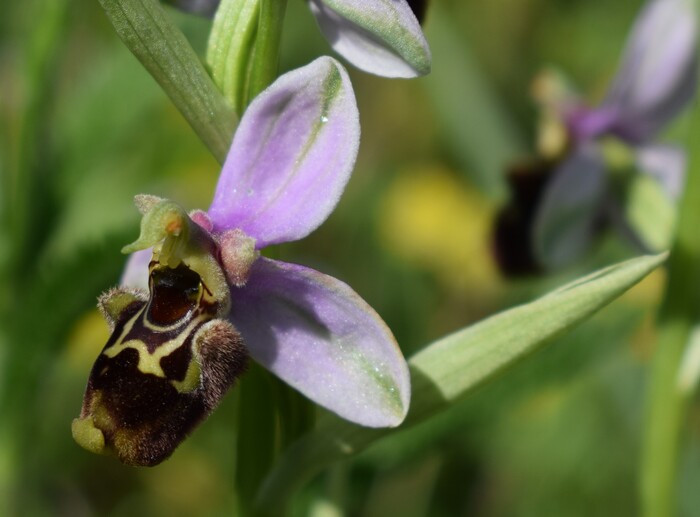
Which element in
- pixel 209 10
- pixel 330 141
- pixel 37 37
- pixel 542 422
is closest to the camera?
pixel 330 141

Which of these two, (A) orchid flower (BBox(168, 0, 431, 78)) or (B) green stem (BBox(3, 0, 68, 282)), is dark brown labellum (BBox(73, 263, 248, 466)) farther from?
(B) green stem (BBox(3, 0, 68, 282))

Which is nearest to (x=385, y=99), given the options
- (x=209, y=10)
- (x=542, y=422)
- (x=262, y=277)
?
(x=542, y=422)

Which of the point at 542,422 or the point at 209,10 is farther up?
the point at 209,10

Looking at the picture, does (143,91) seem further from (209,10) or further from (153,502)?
(153,502)

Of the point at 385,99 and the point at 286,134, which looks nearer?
the point at 286,134

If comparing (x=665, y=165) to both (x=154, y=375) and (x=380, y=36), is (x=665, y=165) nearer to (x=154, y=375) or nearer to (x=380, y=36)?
(x=380, y=36)

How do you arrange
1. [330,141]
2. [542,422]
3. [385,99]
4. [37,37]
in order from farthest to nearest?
[385,99]
[542,422]
[37,37]
[330,141]

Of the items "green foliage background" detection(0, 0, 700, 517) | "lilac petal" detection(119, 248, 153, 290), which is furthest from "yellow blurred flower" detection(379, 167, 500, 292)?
"lilac petal" detection(119, 248, 153, 290)
